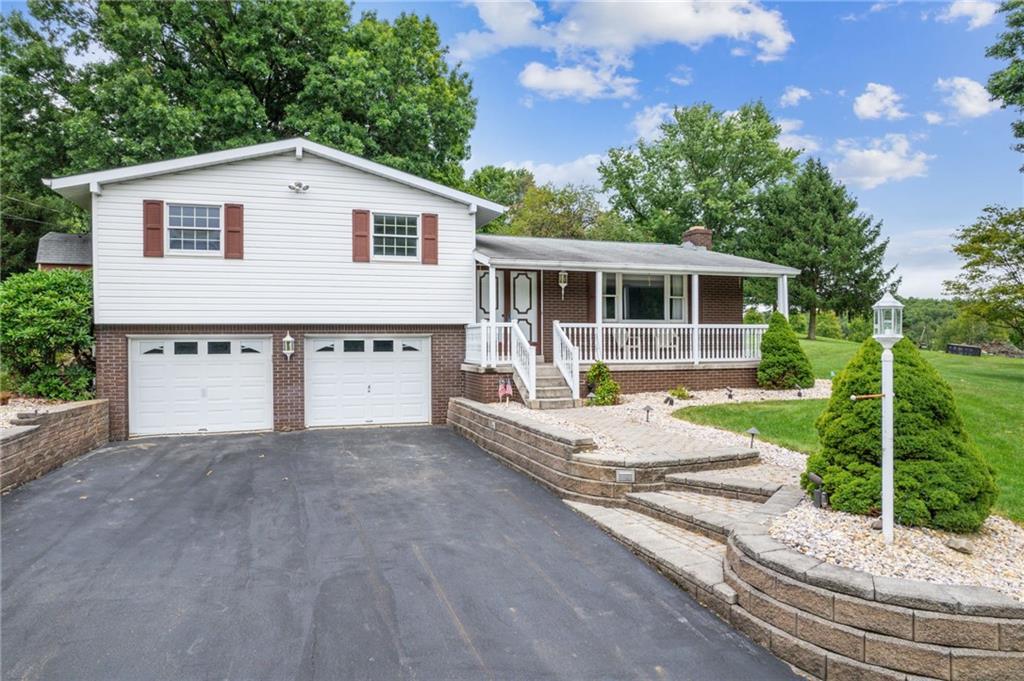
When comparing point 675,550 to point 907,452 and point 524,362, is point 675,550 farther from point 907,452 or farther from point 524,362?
point 524,362

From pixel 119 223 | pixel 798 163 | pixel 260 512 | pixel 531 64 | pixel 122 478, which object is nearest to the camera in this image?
pixel 260 512

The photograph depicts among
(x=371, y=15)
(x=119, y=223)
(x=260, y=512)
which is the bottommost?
(x=260, y=512)

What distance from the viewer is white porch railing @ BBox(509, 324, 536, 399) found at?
36.0ft

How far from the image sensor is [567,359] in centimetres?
1233

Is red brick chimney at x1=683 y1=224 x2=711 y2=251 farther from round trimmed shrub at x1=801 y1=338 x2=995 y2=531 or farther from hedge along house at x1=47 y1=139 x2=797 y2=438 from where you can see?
round trimmed shrub at x1=801 y1=338 x2=995 y2=531

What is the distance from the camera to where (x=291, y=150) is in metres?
11.6

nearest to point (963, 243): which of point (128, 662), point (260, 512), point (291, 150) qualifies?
point (291, 150)

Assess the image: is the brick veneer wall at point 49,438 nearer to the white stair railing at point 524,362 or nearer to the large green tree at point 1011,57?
the white stair railing at point 524,362

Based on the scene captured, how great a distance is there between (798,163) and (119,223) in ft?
116

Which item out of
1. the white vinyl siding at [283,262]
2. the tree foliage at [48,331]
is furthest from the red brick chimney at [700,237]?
the tree foliage at [48,331]

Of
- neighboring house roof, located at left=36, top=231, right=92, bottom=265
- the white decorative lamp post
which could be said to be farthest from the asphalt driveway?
neighboring house roof, located at left=36, top=231, right=92, bottom=265

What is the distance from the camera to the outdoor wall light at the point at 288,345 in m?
11.5

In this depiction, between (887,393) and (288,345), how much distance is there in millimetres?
10509

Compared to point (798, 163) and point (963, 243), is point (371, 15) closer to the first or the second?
point (963, 243)
